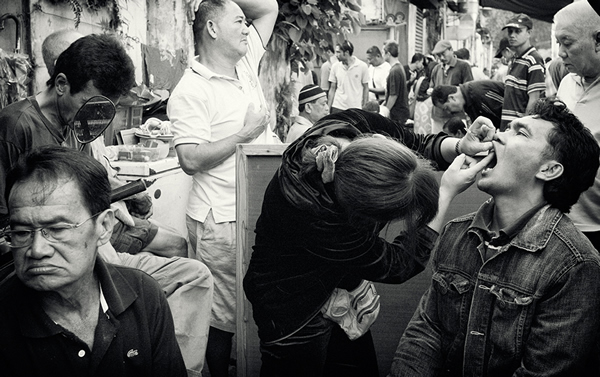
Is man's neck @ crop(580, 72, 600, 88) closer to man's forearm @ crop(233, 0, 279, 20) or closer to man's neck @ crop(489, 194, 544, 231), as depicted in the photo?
man's neck @ crop(489, 194, 544, 231)

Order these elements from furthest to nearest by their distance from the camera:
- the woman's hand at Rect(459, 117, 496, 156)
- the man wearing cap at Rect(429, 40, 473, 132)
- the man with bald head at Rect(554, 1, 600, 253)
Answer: the man wearing cap at Rect(429, 40, 473, 132)
the man with bald head at Rect(554, 1, 600, 253)
the woman's hand at Rect(459, 117, 496, 156)

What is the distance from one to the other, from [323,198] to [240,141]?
1.15 m

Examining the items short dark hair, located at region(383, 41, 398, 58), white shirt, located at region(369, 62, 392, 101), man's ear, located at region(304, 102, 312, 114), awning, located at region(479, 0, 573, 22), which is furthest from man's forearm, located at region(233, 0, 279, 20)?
white shirt, located at region(369, 62, 392, 101)

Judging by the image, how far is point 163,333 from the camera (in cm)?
223

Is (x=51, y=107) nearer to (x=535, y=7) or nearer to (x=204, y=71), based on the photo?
(x=204, y=71)

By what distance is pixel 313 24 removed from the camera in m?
7.48

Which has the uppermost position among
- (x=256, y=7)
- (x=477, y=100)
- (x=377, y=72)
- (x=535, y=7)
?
(x=535, y=7)

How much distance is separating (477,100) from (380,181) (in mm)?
4692

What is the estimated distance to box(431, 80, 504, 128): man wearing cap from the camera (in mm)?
6637

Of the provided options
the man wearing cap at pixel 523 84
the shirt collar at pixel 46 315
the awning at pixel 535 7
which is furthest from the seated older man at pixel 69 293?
the awning at pixel 535 7

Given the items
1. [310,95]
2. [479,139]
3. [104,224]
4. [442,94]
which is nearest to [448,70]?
[442,94]

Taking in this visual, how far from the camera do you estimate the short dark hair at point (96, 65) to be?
3057 millimetres

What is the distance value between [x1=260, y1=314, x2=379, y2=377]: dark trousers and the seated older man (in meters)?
0.60

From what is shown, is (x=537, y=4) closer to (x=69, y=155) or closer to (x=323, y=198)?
(x=323, y=198)
